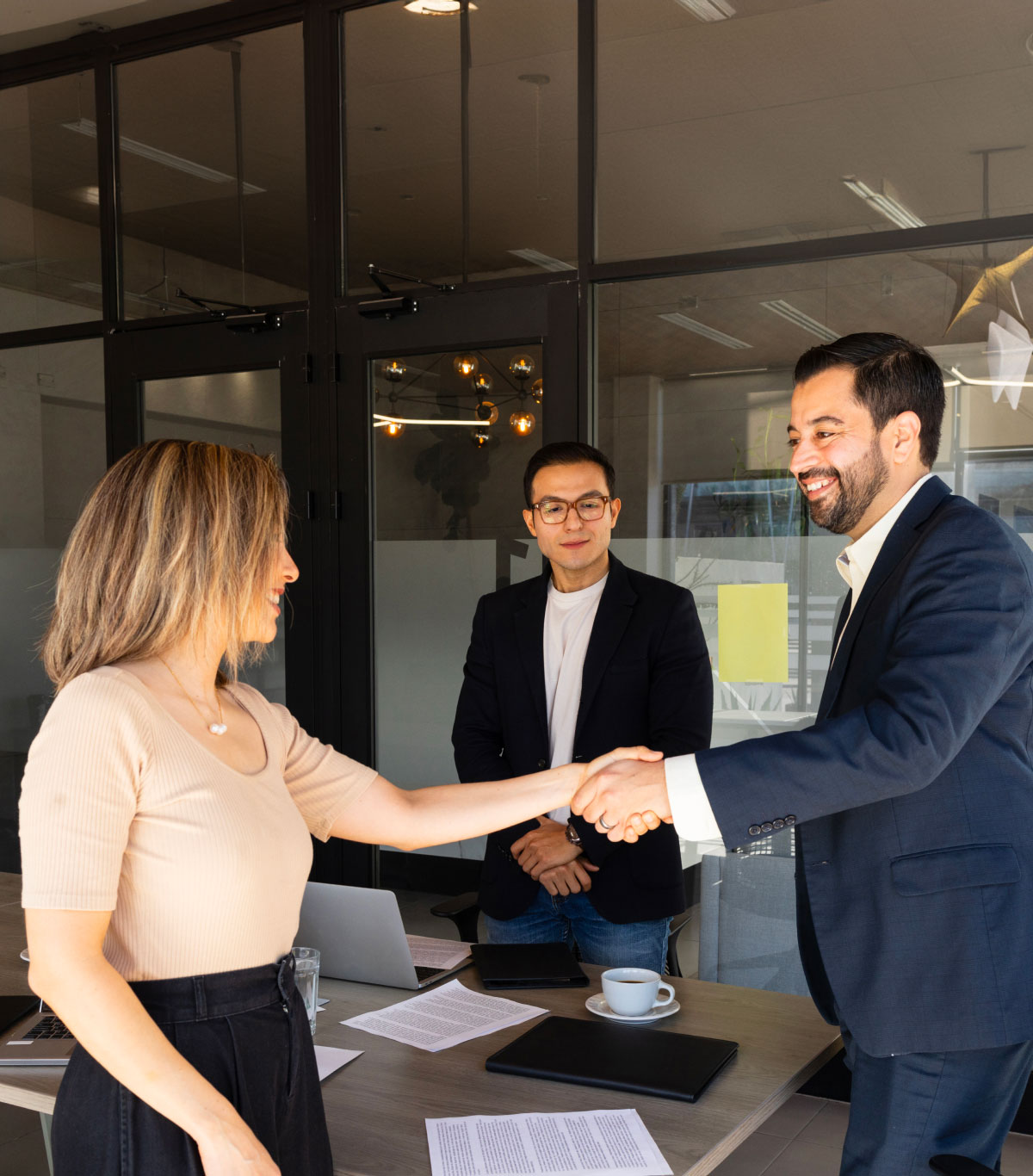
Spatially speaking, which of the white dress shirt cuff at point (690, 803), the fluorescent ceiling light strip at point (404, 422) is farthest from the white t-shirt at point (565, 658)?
the fluorescent ceiling light strip at point (404, 422)

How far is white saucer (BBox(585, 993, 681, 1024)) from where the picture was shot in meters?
1.92

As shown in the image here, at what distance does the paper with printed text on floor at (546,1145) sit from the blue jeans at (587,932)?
1087 millimetres

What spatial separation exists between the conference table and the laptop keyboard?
4.0 inches

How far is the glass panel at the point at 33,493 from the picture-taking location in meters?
4.66

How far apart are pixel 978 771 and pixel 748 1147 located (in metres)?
2.19

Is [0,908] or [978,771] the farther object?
[0,908]

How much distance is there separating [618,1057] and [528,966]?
47 cm

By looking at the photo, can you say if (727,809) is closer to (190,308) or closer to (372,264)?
(372,264)

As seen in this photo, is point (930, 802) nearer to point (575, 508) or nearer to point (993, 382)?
point (575, 508)

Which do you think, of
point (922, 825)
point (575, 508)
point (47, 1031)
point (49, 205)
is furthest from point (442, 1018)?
point (49, 205)

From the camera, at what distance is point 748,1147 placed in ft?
11.4

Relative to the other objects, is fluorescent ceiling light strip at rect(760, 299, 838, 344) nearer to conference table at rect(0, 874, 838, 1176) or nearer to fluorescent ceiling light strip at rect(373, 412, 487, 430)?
fluorescent ceiling light strip at rect(373, 412, 487, 430)

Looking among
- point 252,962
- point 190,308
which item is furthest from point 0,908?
point 190,308

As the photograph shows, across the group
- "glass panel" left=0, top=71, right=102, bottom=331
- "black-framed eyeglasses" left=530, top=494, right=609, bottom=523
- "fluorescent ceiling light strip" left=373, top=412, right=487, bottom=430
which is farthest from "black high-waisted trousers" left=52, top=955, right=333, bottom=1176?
"glass panel" left=0, top=71, right=102, bottom=331
